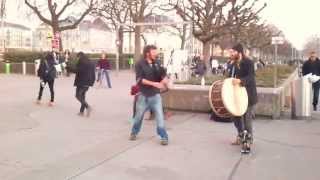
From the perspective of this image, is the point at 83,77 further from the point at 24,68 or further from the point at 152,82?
the point at 24,68

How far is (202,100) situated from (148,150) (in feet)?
17.7

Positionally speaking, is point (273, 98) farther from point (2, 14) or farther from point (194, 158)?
point (2, 14)

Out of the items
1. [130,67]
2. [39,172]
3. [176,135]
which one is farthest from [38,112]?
[130,67]

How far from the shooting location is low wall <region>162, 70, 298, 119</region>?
533 inches

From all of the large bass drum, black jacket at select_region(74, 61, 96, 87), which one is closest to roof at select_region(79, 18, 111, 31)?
black jacket at select_region(74, 61, 96, 87)

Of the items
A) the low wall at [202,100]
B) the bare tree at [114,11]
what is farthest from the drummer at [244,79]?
the bare tree at [114,11]

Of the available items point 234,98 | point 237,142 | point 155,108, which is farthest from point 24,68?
point 234,98

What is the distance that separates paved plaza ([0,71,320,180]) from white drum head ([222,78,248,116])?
66 centimetres

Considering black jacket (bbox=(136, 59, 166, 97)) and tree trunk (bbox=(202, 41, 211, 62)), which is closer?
black jacket (bbox=(136, 59, 166, 97))

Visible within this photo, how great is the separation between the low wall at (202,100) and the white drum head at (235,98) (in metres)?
4.23

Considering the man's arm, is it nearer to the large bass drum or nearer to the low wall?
the large bass drum

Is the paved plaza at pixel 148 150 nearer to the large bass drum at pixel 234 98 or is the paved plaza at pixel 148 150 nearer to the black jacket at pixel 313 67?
the large bass drum at pixel 234 98

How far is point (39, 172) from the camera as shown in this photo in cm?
Result: 748

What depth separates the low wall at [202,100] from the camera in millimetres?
13539
